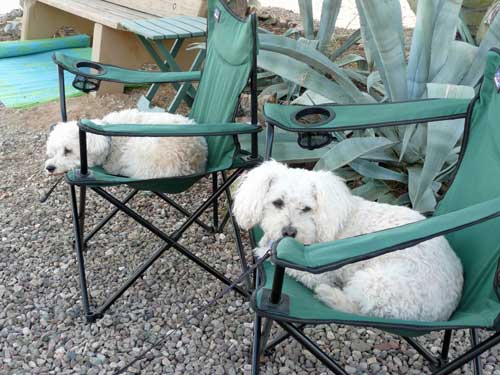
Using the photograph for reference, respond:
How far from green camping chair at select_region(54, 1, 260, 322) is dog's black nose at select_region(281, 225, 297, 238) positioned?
0.55m

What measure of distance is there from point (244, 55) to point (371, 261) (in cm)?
125

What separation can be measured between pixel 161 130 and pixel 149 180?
218mm

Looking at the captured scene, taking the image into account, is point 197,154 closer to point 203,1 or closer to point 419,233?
point 419,233

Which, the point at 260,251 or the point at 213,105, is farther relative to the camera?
the point at 213,105

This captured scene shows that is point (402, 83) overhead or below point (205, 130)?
overhead

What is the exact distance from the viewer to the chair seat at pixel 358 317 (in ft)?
5.07

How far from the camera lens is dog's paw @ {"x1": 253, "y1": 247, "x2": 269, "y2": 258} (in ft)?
6.69

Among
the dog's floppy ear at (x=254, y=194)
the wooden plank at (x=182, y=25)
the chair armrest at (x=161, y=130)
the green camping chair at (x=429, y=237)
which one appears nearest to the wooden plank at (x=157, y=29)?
the wooden plank at (x=182, y=25)

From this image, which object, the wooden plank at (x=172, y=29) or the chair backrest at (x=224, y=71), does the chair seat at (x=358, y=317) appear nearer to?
the chair backrest at (x=224, y=71)

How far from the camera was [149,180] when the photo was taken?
7.77 ft

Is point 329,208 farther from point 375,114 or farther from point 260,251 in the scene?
point 375,114

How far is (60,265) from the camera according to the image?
290 centimetres

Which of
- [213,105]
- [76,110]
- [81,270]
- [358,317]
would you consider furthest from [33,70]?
[358,317]

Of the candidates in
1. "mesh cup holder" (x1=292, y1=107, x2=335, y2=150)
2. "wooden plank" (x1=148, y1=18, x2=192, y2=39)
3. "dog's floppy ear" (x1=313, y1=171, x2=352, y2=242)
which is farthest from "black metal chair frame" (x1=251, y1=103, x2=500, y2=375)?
"wooden plank" (x1=148, y1=18, x2=192, y2=39)
